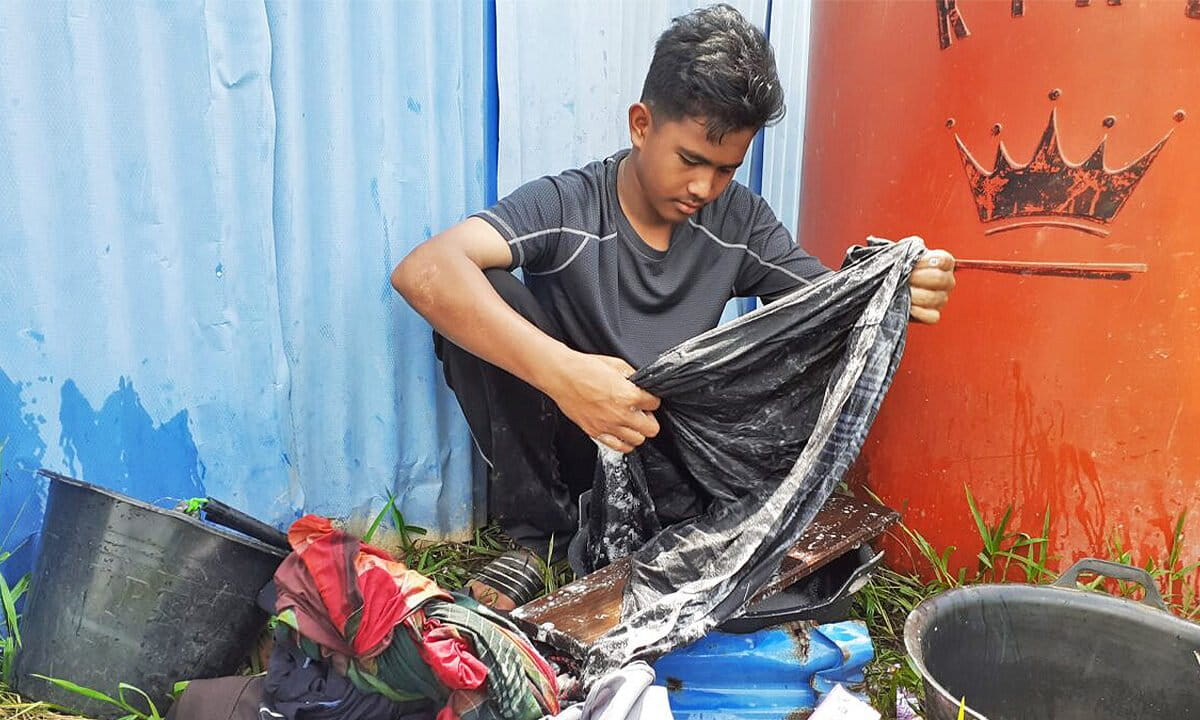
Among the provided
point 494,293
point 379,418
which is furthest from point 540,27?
point 379,418

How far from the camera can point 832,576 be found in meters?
1.98

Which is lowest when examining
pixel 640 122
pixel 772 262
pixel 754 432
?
pixel 754 432

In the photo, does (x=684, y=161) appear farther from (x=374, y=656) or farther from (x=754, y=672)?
(x=374, y=656)

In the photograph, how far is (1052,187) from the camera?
185cm

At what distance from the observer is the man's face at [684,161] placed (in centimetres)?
188

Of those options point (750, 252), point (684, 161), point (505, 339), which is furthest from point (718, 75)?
point (505, 339)

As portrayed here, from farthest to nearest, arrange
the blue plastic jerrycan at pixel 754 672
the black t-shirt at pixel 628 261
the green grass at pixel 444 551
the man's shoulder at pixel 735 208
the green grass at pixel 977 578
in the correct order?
1. the man's shoulder at pixel 735 208
2. the green grass at pixel 444 551
3. the black t-shirt at pixel 628 261
4. the green grass at pixel 977 578
5. the blue plastic jerrycan at pixel 754 672

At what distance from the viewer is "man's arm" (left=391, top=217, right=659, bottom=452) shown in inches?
65.7

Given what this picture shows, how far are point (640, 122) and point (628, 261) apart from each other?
348mm

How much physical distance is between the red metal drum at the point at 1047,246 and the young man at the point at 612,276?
0.36 m

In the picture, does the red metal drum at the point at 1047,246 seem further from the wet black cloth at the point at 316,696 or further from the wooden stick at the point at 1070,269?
the wet black cloth at the point at 316,696

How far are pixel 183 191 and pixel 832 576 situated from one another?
1.73 m

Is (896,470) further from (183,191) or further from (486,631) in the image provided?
(183,191)

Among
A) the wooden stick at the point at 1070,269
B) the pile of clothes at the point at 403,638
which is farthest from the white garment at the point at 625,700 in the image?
the wooden stick at the point at 1070,269
